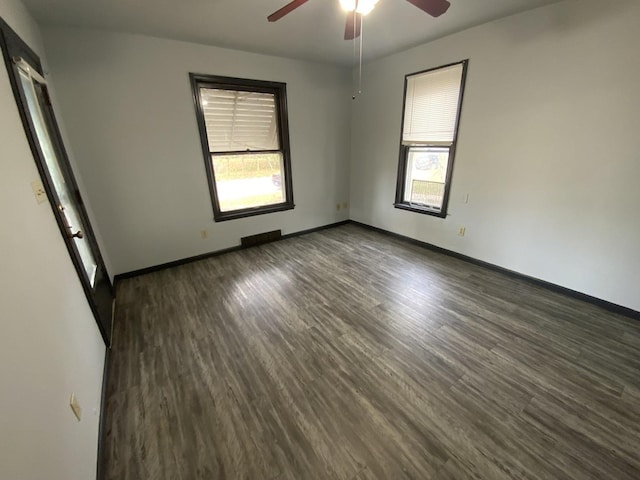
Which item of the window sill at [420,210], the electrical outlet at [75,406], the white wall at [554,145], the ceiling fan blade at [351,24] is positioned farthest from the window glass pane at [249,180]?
the electrical outlet at [75,406]

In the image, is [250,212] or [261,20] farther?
[250,212]

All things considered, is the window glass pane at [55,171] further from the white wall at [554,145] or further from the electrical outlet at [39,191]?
the white wall at [554,145]

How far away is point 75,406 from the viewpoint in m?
1.20

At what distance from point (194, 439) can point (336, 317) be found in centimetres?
133

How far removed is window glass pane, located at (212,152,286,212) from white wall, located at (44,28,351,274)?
22 cm

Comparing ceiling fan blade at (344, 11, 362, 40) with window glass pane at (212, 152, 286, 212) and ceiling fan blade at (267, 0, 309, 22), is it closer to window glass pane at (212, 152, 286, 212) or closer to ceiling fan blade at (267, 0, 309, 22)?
ceiling fan blade at (267, 0, 309, 22)

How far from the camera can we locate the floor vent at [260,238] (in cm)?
394

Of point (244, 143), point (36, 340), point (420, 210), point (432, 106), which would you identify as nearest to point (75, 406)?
point (36, 340)

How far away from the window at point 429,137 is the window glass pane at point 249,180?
1.88 metres

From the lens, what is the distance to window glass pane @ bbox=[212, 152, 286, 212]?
11.7 feet

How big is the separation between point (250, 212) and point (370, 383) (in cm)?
288

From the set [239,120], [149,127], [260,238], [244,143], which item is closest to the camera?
[149,127]

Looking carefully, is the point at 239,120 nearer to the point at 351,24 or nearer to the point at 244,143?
the point at 244,143

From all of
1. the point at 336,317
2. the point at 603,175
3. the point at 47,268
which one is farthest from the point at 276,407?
the point at 603,175
